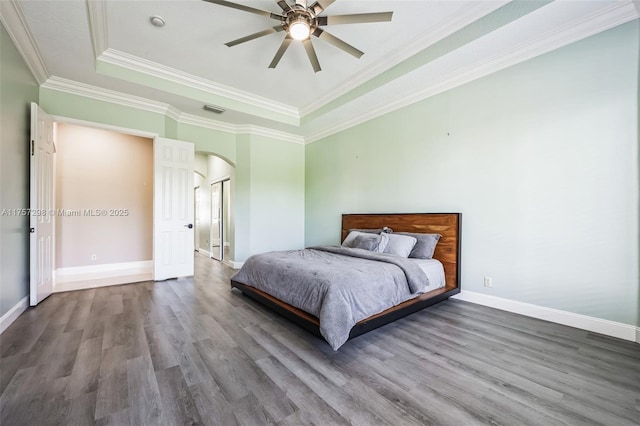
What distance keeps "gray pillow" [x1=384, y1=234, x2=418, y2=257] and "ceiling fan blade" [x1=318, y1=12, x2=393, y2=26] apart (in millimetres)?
2520

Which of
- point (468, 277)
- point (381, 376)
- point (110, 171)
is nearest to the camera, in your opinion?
point (381, 376)

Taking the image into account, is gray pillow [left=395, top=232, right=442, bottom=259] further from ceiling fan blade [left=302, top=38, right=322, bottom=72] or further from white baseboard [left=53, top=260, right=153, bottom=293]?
white baseboard [left=53, top=260, right=153, bottom=293]

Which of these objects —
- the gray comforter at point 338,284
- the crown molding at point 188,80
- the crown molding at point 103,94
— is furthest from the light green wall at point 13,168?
the gray comforter at point 338,284

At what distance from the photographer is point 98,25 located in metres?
2.89

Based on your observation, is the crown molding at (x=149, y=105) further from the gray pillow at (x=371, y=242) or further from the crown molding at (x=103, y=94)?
the gray pillow at (x=371, y=242)

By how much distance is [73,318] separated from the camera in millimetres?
2822

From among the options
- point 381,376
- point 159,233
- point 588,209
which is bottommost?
point 381,376

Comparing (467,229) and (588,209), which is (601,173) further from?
(467,229)

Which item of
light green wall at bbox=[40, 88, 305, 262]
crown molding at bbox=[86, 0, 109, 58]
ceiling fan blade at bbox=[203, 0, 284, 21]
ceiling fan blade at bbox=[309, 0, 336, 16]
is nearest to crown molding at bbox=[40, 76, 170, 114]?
light green wall at bbox=[40, 88, 305, 262]

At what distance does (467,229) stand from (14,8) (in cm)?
532

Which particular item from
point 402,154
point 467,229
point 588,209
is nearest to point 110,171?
point 402,154

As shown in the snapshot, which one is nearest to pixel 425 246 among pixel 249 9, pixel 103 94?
pixel 249 9

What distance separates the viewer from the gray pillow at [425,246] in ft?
11.6

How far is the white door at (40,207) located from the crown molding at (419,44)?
3952 millimetres
